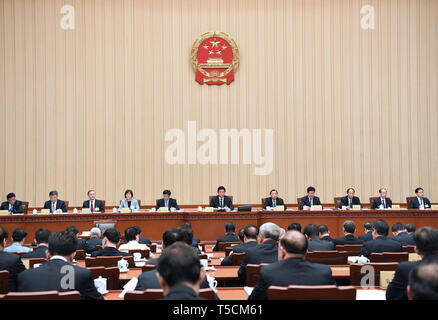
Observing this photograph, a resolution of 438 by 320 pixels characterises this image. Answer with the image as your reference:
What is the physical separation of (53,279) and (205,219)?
20.9ft

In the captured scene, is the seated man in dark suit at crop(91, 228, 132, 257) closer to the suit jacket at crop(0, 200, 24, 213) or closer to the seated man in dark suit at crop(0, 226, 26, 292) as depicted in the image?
the seated man in dark suit at crop(0, 226, 26, 292)

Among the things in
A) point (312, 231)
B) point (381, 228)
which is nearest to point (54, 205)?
point (312, 231)

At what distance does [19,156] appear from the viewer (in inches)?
461

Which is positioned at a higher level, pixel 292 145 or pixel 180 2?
pixel 180 2

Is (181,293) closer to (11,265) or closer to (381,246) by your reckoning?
(11,265)

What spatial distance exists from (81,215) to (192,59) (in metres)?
5.13

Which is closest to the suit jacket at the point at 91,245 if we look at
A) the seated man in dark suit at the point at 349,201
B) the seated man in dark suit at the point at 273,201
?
the seated man in dark suit at the point at 273,201

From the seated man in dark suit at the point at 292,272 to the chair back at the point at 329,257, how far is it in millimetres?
2016

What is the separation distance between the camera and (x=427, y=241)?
9.10ft

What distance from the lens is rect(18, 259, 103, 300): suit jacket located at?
269 cm

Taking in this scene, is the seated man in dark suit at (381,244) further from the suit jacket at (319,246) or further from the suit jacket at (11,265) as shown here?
the suit jacket at (11,265)

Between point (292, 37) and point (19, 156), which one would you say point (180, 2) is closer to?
point (292, 37)

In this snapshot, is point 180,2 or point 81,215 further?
point 180,2

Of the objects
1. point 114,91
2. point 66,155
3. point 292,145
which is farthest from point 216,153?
point 66,155
